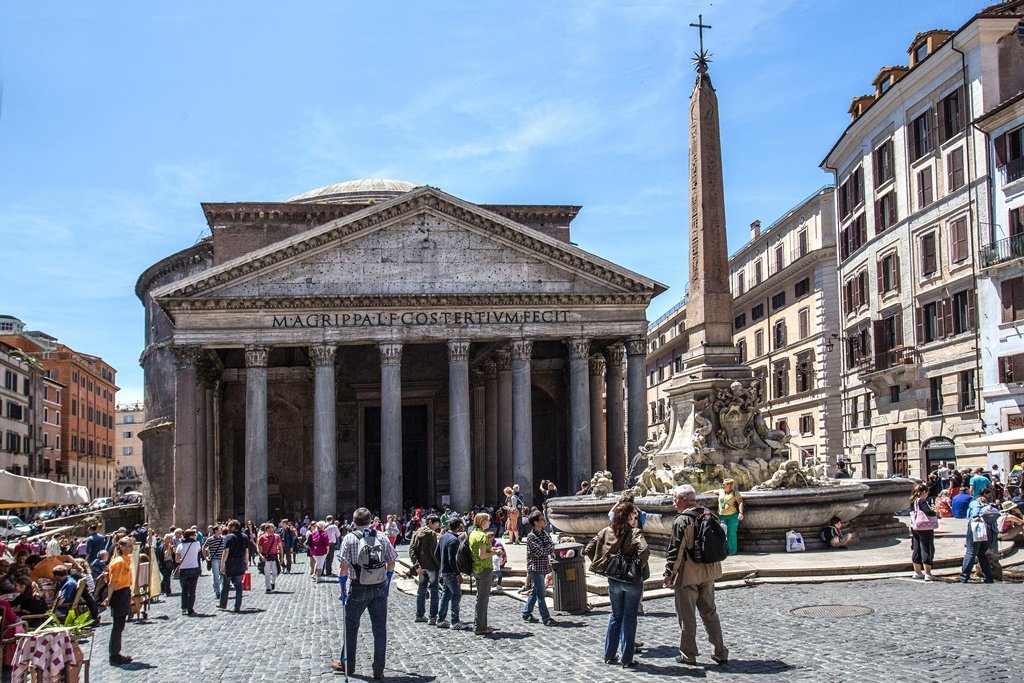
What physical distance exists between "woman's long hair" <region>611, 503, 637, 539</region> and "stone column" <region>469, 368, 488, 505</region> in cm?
3177

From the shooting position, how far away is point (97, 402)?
271 feet

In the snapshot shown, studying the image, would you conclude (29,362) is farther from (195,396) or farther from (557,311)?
(557,311)

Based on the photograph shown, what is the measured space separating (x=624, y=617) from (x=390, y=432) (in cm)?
2619

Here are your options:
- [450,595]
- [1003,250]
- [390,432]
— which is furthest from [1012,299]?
[450,595]

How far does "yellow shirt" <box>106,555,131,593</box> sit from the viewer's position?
11.5m

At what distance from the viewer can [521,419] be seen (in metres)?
34.2

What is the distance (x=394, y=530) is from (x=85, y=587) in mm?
13369

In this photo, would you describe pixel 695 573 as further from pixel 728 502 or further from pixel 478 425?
pixel 478 425

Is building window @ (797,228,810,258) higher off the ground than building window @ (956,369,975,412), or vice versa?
building window @ (797,228,810,258)

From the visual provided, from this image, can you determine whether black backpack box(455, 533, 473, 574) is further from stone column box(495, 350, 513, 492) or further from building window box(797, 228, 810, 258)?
building window box(797, 228, 810, 258)

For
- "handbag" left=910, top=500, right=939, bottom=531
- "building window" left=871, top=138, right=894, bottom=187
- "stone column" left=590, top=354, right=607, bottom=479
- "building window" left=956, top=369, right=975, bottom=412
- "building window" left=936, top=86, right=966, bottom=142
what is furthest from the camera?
"stone column" left=590, top=354, right=607, bottom=479

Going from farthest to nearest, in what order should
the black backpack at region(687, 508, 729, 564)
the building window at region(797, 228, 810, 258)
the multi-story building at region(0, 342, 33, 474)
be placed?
the multi-story building at region(0, 342, 33, 474), the building window at region(797, 228, 810, 258), the black backpack at region(687, 508, 729, 564)

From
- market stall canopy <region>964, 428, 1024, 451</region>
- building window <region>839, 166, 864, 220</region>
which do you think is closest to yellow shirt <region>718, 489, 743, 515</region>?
market stall canopy <region>964, 428, 1024, 451</region>

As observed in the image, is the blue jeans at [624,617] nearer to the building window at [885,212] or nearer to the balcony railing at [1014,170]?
the balcony railing at [1014,170]
